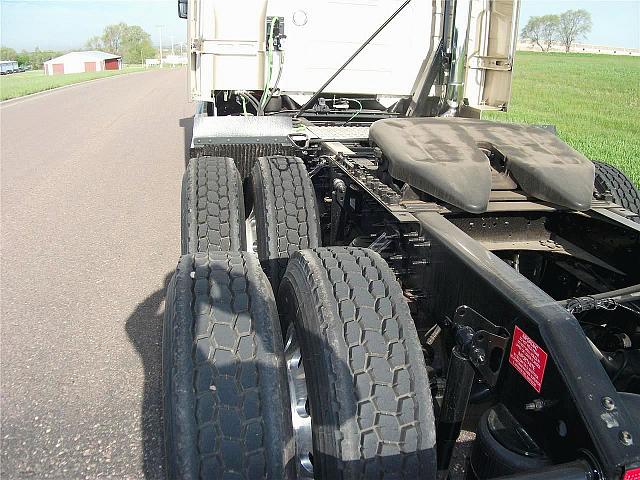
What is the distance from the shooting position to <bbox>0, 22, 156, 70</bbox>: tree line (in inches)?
5364

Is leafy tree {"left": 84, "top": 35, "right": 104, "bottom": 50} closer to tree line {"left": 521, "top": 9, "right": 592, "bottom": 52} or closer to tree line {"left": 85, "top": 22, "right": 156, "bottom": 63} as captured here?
tree line {"left": 85, "top": 22, "right": 156, "bottom": 63}

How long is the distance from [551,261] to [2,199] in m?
7.58

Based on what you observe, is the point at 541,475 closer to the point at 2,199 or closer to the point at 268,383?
the point at 268,383

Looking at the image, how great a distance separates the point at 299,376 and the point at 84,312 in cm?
269

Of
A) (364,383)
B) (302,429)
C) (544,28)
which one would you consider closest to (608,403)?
(364,383)

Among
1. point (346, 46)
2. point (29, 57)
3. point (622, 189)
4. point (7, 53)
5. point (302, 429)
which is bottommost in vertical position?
point (302, 429)

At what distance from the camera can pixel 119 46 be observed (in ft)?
509

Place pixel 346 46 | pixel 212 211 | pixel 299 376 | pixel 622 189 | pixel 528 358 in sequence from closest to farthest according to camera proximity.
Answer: pixel 528 358 → pixel 299 376 → pixel 212 211 → pixel 622 189 → pixel 346 46

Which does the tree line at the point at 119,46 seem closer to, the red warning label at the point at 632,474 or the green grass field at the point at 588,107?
the green grass field at the point at 588,107

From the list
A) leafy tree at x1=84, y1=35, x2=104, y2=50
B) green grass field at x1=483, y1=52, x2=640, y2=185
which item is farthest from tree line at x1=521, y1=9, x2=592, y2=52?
leafy tree at x1=84, y1=35, x2=104, y2=50

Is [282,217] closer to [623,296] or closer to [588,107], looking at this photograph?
[623,296]

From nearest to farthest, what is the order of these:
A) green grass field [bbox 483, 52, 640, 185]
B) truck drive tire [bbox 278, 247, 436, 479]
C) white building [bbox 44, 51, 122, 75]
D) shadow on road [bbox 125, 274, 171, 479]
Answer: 1. truck drive tire [bbox 278, 247, 436, 479]
2. shadow on road [bbox 125, 274, 171, 479]
3. green grass field [bbox 483, 52, 640, 185]
4. white building [bbox 44, 51, 122, 75]

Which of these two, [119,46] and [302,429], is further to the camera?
[119,46]

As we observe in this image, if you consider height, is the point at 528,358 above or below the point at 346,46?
below
